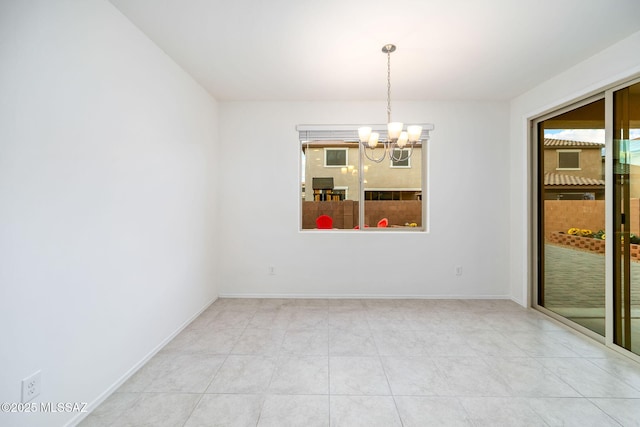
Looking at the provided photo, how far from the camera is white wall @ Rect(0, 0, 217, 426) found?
4.30 ft

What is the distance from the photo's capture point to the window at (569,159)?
2.82 m

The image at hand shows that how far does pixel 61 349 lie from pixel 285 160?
2.80m

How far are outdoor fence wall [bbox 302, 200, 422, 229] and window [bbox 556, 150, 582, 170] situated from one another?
4.98ft

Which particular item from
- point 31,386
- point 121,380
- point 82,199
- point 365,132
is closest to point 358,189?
point 365,132

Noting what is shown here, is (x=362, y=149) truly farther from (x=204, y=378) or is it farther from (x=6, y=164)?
(x=6, y=164)

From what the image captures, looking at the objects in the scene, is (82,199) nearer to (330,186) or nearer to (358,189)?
(330,186)

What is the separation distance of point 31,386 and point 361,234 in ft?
10.3

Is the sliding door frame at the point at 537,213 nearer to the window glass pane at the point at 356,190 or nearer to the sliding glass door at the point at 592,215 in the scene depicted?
the sliding glass door at the point at 592,215

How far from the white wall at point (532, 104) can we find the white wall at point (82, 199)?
147 inches

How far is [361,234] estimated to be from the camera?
381 centimetres

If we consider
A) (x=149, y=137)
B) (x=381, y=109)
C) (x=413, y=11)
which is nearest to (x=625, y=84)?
(x=413, y=11)

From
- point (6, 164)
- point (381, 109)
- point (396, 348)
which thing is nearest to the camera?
point (6, 164)

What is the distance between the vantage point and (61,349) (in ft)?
5.04

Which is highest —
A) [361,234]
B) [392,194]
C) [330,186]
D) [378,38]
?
[378,38]
